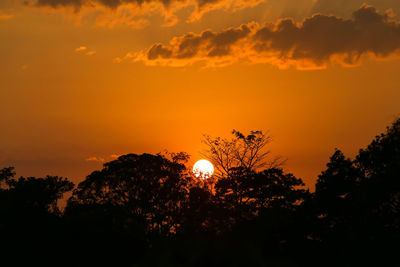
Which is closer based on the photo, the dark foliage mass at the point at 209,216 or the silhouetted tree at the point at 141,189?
the dark foliage mass at the point at 209,216

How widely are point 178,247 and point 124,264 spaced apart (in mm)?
6772

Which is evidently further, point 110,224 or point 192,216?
point 192,216

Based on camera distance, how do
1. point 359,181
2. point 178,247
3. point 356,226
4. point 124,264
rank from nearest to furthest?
point 178,247
point 124,264
point 356,226
point 359,181

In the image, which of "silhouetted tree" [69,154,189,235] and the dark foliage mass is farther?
"silhouetted tree" [69,154,189,235]

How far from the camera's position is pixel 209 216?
161 ft

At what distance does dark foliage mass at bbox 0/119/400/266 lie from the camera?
2969cm

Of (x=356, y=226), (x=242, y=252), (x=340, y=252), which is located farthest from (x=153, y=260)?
(x=356, y=226)

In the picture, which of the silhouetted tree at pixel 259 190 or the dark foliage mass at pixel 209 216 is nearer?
the dark foliage mass at pixel 209 216

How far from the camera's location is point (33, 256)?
30.0 m

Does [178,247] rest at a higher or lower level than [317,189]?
lower

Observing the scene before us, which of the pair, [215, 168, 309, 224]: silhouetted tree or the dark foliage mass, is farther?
[215, 168, 309, 224]: silhouetted tree

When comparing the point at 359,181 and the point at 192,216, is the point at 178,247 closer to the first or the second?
the point at 192,216

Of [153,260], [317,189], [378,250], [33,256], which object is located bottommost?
[153,260]

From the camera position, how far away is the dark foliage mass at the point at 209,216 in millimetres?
29688
